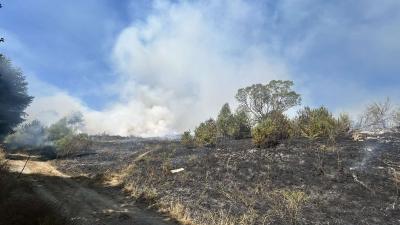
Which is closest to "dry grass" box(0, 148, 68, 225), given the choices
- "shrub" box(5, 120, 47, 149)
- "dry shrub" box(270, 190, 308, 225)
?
"dry shrub" box(270, 190, 308, 225)

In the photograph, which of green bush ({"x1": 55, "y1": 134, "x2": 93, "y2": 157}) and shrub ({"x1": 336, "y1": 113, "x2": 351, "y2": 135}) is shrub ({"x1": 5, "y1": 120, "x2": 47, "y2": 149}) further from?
shrub ({"x1": 336, "y1": 113, "x2": 351, "y2": 135})

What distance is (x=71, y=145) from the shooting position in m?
42.5

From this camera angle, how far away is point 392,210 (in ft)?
54.1

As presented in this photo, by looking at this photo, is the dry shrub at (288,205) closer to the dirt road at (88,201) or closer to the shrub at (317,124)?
the dirt road at (88,201)

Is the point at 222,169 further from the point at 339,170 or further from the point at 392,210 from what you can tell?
the point at 392,210

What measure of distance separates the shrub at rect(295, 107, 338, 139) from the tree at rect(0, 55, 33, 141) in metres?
27.1

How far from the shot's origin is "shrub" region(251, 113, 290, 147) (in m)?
28.1

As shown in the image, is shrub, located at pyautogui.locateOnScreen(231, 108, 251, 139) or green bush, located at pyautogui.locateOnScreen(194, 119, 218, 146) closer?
green bush, located at pyautogui.locateOnScreen(194, 119, 218, 146)

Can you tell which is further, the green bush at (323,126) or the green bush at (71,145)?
the green bush at (71,145)

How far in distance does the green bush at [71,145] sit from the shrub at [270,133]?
21.2 m

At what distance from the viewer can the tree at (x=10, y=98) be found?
39.1 metres

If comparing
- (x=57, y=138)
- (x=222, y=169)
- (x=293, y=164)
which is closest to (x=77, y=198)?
(x=222, y=169)

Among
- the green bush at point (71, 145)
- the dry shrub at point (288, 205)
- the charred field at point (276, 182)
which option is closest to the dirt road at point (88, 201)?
the charred field at point (276, 182)

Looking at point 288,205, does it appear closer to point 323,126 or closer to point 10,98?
point 323,126
